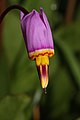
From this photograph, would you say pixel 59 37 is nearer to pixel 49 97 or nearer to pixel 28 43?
pixel 49 97

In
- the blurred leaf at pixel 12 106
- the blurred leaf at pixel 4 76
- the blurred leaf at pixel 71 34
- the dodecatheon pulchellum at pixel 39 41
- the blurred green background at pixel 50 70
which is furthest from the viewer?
the blurred leaf at pixel 71 34

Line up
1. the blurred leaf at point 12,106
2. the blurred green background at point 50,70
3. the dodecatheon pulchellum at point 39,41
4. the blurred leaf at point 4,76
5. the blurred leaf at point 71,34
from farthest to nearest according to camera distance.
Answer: the blurred leaf at point 71,34 → the blurred green background at point 50,70 → the blurred leaf at point 4,76 → the blurred leaf at point 12,106 → the dodecatheon pulchellum at point 39,41

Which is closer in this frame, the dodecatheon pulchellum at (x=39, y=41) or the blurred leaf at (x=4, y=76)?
the dodecatheon pulchellum at (x=39, y=41)

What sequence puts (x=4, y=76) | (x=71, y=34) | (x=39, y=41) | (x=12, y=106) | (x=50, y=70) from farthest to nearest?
(x=71, y=34) → (x=50, y=70) → (x=4, y=76) → (x=12, y=106) → (x=39, y=41)

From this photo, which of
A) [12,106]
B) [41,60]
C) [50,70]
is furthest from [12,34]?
[41,60]

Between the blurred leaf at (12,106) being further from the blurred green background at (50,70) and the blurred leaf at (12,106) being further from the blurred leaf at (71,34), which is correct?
the blurred leaf at (71,34)

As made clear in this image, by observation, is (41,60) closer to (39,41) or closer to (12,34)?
(39,41)

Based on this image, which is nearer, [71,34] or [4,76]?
[4,76]

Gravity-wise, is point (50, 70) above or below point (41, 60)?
below

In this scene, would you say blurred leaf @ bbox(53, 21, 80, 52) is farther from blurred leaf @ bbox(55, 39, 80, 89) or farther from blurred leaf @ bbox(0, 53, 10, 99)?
blurred leaf @ bbox(0, 53, 10, 99)

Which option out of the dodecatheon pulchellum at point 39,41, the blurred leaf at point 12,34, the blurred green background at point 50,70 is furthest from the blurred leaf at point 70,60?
the dodecatheon pulchellum at point 39,41
